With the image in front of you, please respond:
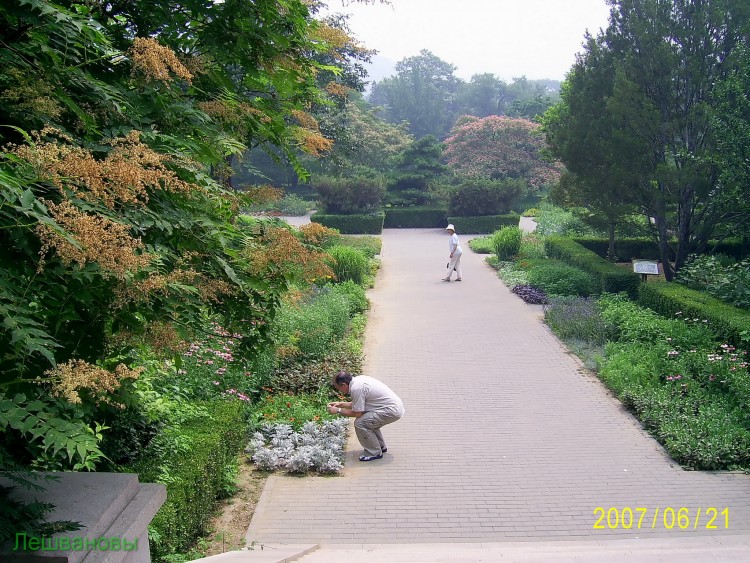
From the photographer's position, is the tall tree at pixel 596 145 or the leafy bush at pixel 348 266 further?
the leafy bush at pixel 348 266

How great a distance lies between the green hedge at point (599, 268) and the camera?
16375 mm

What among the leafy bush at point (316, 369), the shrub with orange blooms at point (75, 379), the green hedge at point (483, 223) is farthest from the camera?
the green hedge at point (483, 223)

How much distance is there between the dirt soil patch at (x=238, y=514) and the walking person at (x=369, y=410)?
1.16m

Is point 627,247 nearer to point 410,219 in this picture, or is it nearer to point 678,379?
point 678,379

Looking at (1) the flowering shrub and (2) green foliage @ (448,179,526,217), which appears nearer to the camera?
(1) the flowering shrub

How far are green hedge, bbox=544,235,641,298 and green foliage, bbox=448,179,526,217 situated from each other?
12.0 meters

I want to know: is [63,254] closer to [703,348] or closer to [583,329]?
[703,348]

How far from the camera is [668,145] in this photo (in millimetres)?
16500

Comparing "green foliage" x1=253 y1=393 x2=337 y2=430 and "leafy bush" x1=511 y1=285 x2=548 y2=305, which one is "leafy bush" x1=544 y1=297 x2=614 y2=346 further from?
"green foliage" x1=253 y1=393 x2=337 y2=430

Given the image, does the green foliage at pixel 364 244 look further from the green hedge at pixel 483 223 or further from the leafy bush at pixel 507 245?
the green hedge at pixel 483 223

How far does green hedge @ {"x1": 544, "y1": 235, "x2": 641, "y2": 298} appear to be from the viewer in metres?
16.4

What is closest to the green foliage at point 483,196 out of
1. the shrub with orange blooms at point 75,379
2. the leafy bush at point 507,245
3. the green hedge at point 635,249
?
the leafy bush at point 507,245

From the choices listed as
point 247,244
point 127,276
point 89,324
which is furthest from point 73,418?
point 247,244

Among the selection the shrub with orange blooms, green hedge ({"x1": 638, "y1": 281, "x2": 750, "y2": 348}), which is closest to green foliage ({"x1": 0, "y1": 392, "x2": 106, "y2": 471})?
the shrub with orange blooms
